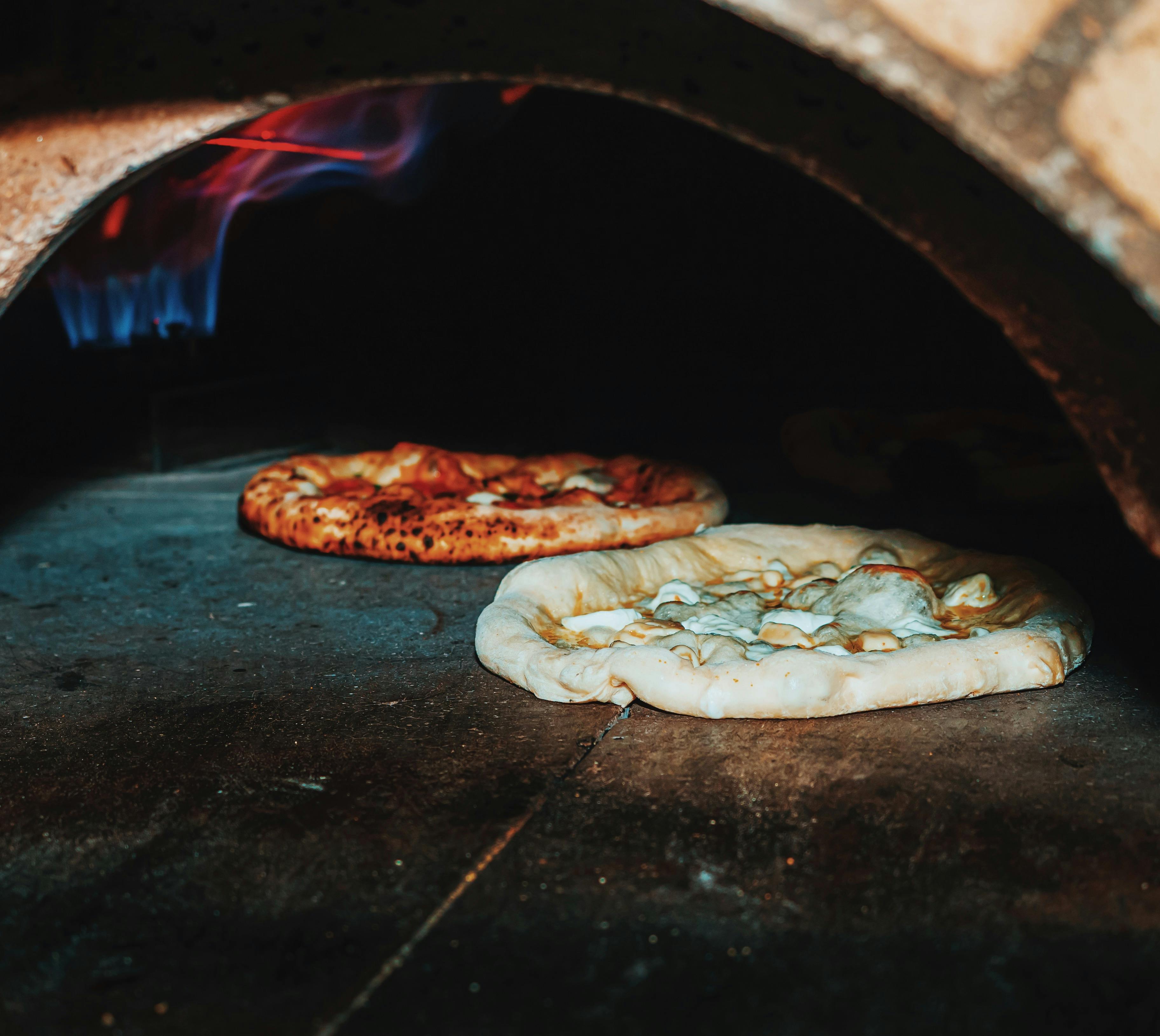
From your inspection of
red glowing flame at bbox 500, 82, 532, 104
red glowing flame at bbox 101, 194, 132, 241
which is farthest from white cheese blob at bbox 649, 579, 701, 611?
red glowing flame at bbox 500, 82, 532, 104

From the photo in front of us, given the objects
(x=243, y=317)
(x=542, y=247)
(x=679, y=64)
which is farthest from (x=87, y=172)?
(x=542, y=247)

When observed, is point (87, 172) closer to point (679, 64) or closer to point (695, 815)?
point (679, 64)

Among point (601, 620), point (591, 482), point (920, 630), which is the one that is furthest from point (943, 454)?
point (601, 620)

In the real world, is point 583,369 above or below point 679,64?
below

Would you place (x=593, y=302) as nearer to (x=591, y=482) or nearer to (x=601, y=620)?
(x=591, y=482)

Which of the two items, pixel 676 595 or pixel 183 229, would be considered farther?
pixel 183 229

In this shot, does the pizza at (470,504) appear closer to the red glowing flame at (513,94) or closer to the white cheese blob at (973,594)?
the white cheese blob at (973,594)

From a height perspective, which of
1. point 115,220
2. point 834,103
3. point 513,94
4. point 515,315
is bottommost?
point 515,315
